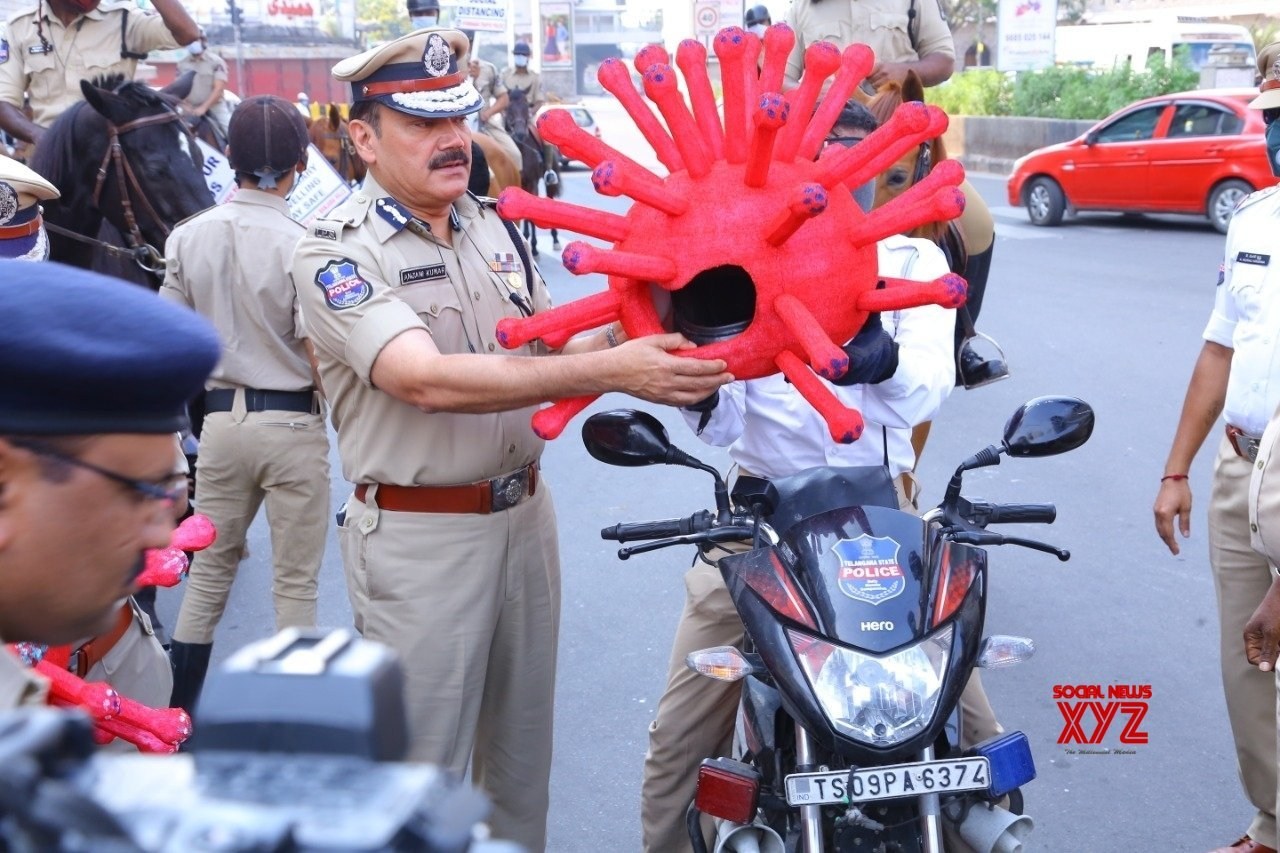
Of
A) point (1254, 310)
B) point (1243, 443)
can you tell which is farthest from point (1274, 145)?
point (1243, 443)

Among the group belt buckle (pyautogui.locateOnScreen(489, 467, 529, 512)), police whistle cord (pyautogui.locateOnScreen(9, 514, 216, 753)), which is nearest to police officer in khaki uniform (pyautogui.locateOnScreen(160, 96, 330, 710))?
belt buckle (pyautogui.locateOnScreen(489, 467, 529, 512))

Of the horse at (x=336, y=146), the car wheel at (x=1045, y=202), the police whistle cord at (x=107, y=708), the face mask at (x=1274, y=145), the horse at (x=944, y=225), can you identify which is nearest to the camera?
the police whistle cord at (x=107, y=708)

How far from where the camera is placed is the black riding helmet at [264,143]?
4.59m

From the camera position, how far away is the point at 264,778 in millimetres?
900

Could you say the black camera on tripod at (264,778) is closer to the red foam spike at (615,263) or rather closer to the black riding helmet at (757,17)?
the red foam spike at (615,263)

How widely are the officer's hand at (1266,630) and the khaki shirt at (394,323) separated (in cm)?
163

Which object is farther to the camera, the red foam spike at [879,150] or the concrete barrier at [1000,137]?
the concrete barrier at [1000,137]

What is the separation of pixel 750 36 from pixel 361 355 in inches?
42.0

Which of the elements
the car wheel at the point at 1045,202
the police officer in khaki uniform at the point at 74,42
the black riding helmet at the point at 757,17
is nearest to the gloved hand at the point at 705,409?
the police officer in khaki uniform at the point at 74,42

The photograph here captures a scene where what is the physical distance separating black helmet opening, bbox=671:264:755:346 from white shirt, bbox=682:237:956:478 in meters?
0.38

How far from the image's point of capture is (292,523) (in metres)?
4.67

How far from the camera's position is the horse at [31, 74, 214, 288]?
5.68m

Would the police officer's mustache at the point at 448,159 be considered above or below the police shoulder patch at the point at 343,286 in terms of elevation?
above

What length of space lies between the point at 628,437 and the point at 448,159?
84cm
